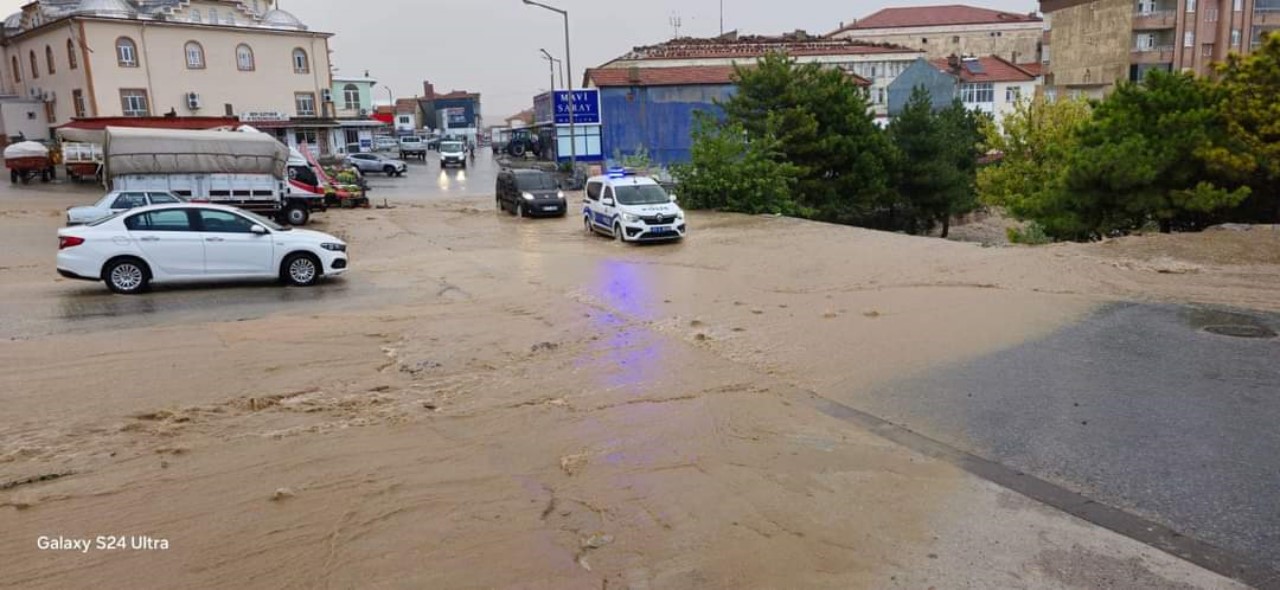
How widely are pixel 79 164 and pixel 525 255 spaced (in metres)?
33.2

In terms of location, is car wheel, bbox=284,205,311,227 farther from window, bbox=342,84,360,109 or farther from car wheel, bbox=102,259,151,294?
window, bbox=342,84,360,109

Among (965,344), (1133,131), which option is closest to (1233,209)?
(1133,131)

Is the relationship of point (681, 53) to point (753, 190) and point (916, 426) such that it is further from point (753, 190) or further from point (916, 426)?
point (916, 426)

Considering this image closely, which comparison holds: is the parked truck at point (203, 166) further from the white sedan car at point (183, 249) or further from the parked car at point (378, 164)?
the parked car at point (378, 164)

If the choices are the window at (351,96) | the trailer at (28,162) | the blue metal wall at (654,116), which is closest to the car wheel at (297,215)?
the trailer at (28,162)

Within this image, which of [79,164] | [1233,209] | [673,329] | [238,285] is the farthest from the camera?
[79,164]

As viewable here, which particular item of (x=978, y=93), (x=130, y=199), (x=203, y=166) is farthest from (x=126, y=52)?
(x=978, y=93)

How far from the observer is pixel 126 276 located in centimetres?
1432

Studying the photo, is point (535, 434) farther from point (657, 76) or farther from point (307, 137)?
point (307, 137)

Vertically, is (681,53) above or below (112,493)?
above

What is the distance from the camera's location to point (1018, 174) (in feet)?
118

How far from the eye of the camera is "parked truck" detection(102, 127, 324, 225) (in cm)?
2427

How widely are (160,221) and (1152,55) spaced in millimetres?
61928

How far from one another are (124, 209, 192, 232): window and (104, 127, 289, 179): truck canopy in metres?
11.7
